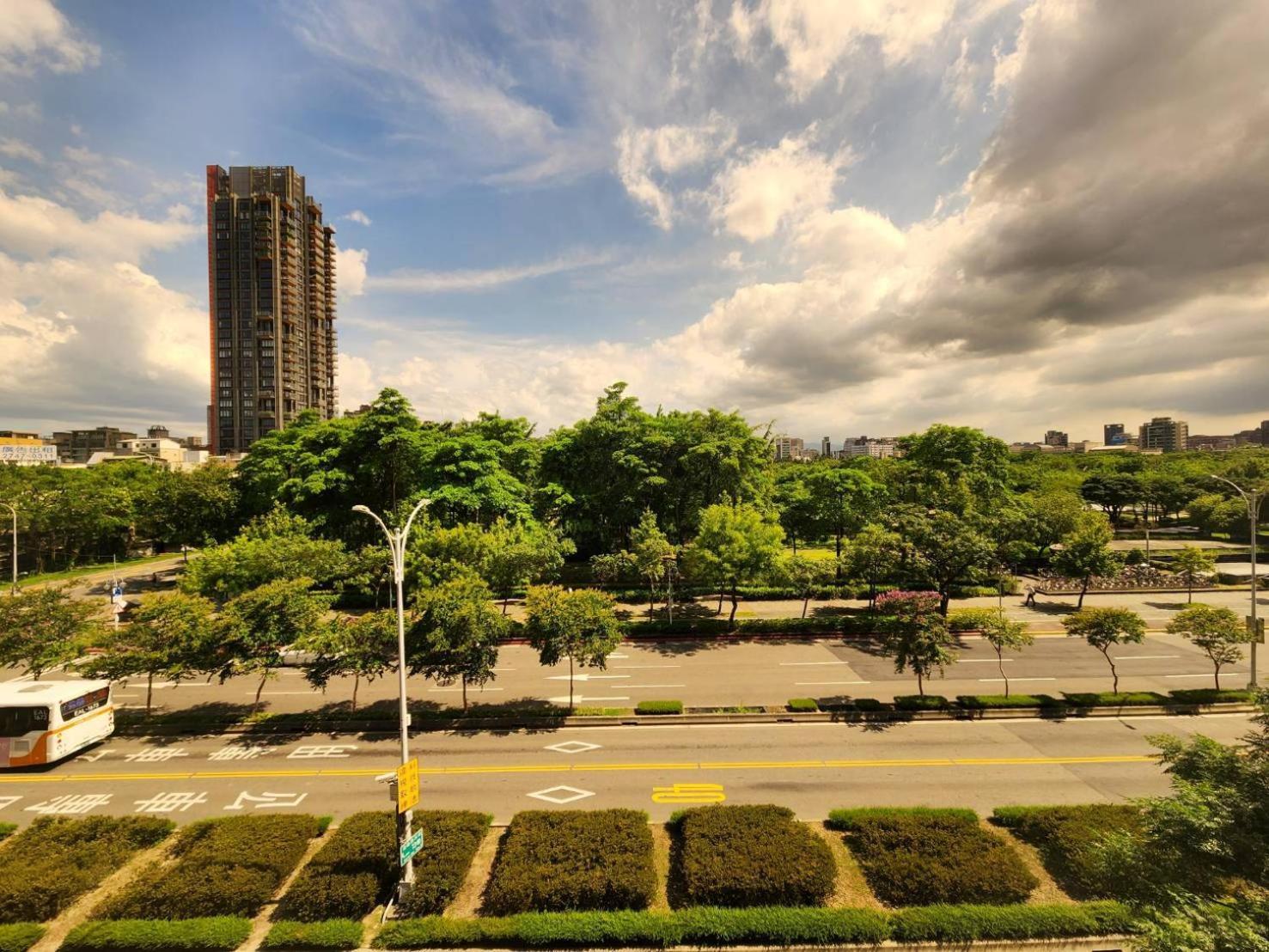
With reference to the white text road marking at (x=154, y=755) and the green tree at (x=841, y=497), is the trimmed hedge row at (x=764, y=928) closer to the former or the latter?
the white text road marking at (x=154, y=755)

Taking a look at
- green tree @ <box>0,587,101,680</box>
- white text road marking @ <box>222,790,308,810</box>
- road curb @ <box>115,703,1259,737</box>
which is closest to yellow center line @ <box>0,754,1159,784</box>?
white text road marking @ <box>222,790,308,810</box>

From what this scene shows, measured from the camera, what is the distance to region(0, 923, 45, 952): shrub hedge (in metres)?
11.4

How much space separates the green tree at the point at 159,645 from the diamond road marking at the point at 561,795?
14.9 metres

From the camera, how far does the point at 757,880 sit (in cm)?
1244

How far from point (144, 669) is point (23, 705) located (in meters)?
3.39

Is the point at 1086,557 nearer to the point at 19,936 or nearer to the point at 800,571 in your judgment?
the point at 800,571

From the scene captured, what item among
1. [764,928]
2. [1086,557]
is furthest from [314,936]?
[1086,557]

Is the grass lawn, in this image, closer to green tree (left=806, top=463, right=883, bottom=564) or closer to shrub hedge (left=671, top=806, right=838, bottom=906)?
shrub hedge (left=671, top=806, right=838, bottom=906)

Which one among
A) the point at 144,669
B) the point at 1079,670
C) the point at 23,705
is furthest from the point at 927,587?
the point at 23,705

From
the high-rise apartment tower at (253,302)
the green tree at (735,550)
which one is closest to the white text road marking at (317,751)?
the green tree at (735,550)

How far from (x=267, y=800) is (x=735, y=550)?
944 inches

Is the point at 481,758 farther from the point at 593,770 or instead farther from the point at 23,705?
the point at 23,705

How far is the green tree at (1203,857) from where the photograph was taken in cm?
829

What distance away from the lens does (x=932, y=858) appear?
43.5ft
